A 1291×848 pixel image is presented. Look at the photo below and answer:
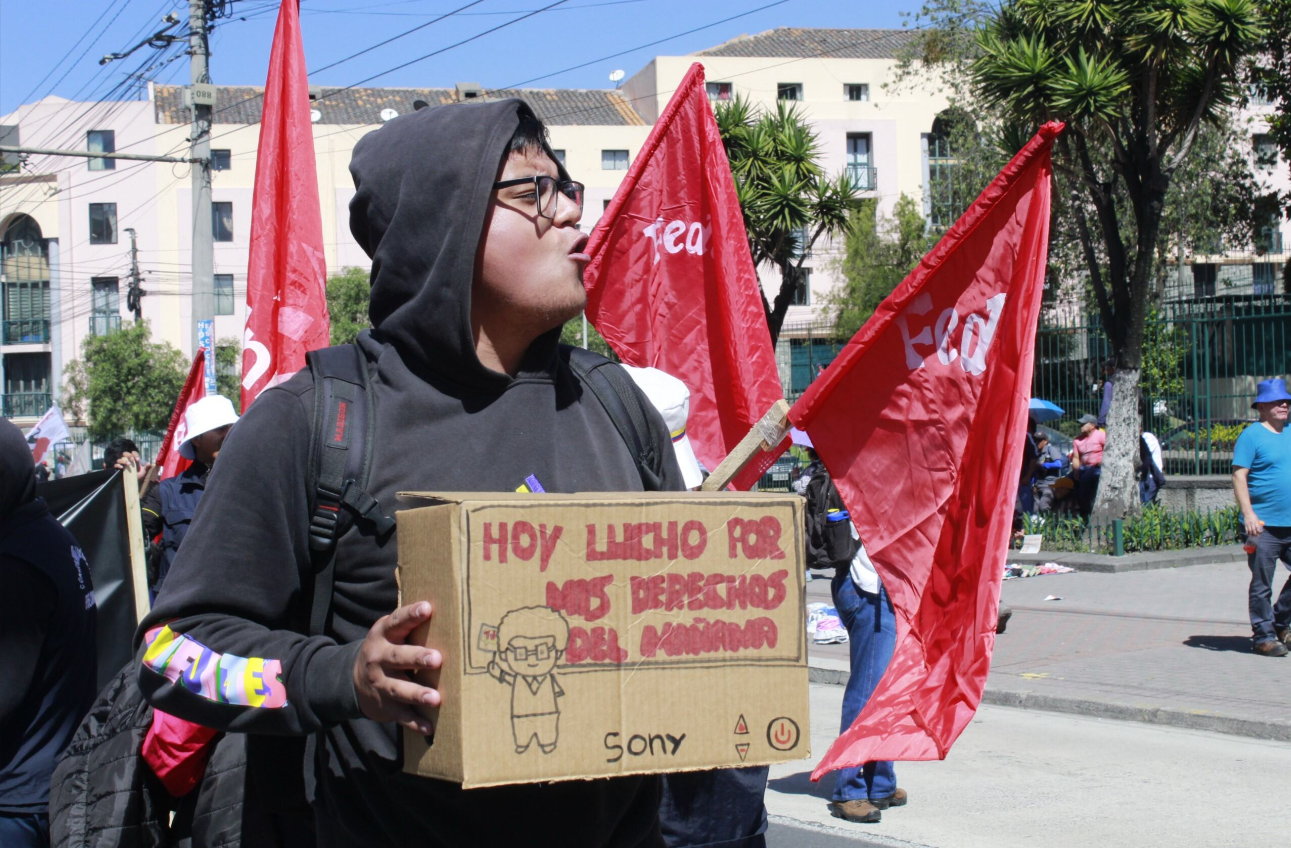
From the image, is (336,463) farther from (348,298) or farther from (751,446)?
(348,298)

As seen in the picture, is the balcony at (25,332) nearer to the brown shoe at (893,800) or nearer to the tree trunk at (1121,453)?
the tree trunk at (1121,453)

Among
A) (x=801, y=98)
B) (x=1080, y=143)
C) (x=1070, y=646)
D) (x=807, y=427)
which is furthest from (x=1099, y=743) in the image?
(x=801, y=98)

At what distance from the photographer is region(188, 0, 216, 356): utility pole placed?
50.3 ft

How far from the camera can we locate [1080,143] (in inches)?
631

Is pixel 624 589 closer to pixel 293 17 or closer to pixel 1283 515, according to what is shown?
pixel 293 17

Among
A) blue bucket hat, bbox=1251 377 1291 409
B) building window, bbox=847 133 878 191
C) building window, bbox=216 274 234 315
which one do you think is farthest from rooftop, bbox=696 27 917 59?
blue bucket hat, bbox=1251 377 1291 409

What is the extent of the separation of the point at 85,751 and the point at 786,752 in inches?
83.1

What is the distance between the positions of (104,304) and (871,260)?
106 ft

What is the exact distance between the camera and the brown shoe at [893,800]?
21.0 ft

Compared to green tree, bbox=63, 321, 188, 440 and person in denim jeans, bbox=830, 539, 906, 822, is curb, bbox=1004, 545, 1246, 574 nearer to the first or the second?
person in denim jeans, bbox=830, 539, 906, 822

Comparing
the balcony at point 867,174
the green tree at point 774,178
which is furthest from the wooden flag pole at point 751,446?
the balcony at point 867,174

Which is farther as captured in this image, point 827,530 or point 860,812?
point 827,530

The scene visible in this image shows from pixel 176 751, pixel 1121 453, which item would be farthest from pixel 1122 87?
pixel 176 751

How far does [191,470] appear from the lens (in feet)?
22.0
